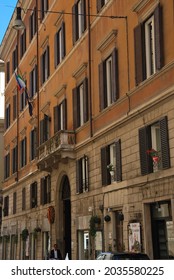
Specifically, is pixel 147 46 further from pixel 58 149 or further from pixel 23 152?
pixel 23 152

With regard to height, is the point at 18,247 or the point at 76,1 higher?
the point at 76,1

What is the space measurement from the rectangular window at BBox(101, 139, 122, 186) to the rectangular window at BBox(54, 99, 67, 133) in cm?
640

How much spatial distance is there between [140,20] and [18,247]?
22.4m

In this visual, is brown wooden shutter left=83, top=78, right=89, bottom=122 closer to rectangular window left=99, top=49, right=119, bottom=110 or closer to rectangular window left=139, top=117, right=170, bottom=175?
rectangular window left=99, top=49, right=119, bottom=110

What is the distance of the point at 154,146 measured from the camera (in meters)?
17.7

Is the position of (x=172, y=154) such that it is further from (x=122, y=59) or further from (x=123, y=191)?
(x=122, y=59)

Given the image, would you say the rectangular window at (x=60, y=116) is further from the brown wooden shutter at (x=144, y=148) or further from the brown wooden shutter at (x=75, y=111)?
the brown wooden shutter at (x=144, y=148)

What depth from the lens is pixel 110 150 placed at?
21.3 m

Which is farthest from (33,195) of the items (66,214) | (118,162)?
(118,162)

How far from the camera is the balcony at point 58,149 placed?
83.3 feet

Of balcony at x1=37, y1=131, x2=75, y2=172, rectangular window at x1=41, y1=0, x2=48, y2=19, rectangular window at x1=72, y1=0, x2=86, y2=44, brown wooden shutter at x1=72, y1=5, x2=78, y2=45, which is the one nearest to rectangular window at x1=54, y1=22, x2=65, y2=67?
brown wooden shutter at x1=72, y1=5, x2=78, y2=45

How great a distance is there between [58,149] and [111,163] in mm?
5120

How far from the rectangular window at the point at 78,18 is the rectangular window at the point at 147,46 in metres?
7.01
